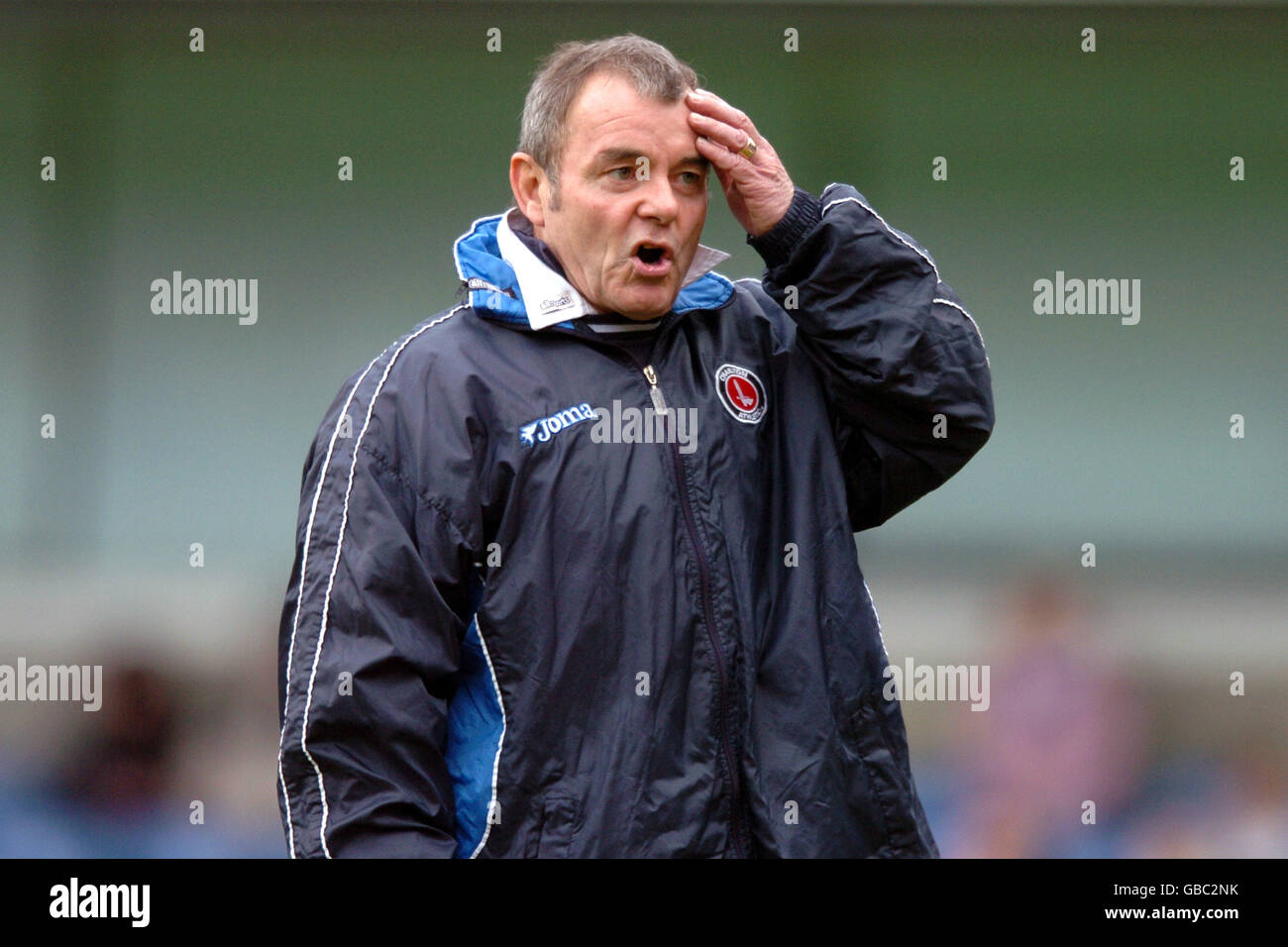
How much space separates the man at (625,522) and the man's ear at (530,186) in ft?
0.06

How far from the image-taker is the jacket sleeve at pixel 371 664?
6.89 feet

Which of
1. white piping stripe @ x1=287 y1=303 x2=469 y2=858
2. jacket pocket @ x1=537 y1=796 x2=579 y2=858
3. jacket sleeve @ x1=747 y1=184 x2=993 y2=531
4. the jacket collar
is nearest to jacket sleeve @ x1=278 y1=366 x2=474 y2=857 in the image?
white piping stripe @ x1=287 y1=303 x2=469 y2=858

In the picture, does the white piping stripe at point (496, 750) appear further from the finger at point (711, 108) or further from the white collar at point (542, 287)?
the finger at point (711, 108)

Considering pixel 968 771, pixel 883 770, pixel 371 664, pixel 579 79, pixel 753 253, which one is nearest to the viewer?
pixel 371 664

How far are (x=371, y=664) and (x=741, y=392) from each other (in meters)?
0.64

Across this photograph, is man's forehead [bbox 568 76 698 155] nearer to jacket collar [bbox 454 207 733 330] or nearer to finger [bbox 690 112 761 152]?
finger [bbox 690 112 761 152]

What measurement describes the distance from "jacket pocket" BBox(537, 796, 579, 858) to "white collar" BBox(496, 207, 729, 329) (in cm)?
64

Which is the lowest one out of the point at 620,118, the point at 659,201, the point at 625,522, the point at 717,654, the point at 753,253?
the point at 717,654

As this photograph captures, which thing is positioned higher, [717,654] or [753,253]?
[753,253]

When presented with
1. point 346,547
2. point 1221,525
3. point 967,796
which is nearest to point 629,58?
point 346,547

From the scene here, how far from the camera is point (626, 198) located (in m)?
2.34

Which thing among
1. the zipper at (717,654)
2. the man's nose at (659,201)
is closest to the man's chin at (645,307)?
the man's nose at (659,201)

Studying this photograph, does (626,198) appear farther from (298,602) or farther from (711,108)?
(298,602)

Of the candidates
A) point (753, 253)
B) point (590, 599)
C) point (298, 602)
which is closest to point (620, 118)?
point (590, 599)
